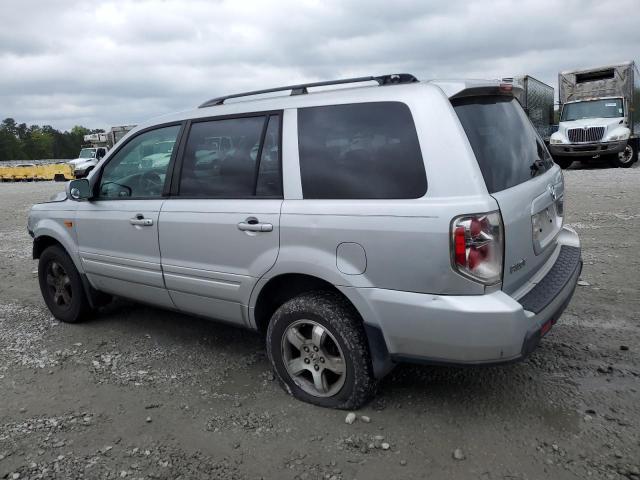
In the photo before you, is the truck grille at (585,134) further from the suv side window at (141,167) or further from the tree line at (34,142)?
the tree line at (34,142)

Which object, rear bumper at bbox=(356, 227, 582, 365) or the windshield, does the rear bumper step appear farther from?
the windshield

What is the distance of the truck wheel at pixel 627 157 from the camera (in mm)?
17406

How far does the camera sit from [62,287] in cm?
485

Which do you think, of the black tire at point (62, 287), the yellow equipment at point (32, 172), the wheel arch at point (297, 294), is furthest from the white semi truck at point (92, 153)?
the wheel arch at point (297, 294)

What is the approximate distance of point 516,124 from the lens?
3.22 m

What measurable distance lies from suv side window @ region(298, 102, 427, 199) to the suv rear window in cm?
31

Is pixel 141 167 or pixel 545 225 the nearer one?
pixel 545 225

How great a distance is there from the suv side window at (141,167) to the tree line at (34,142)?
3721 inches

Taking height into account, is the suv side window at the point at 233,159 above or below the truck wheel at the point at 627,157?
above

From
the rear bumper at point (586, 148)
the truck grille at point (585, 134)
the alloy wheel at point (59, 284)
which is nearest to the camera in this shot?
the alloy wheel at point (59, 284)

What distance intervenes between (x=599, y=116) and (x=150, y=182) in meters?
17.5

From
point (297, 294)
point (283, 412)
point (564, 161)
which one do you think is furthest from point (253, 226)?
point (564, 161)

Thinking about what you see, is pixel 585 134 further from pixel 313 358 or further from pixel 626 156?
pixel 313 358

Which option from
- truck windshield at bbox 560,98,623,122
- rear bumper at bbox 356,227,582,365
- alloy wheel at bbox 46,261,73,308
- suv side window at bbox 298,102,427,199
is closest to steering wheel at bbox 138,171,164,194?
suv side window at bbox 298,102,427,199
